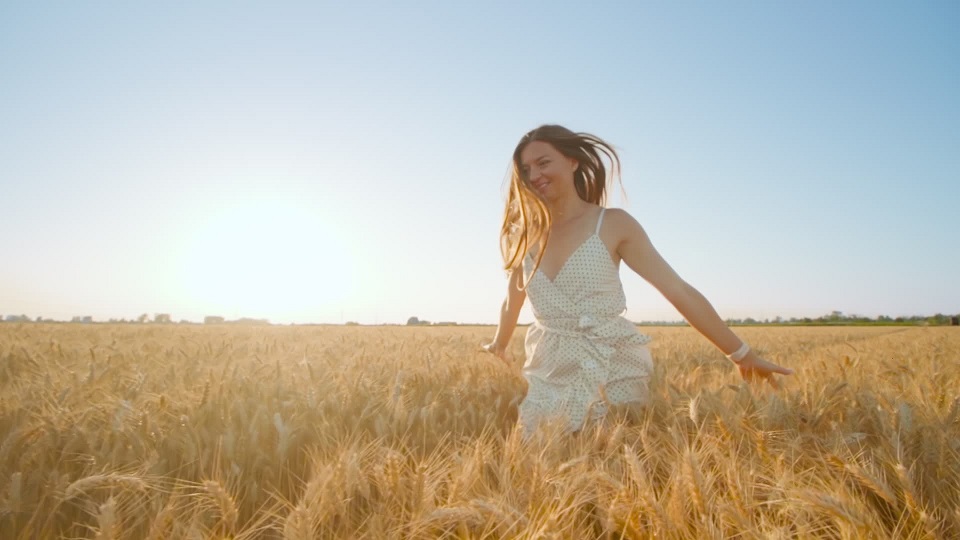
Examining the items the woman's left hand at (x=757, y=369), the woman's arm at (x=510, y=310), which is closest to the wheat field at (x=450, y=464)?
the woman's left hand at (x=757, y=369)

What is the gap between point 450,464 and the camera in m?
1.46

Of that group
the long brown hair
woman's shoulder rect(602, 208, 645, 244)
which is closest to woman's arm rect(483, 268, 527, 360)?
the long brown hair

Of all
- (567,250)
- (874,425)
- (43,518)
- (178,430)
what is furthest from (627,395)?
(43,518)

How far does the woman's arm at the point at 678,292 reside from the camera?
251cm

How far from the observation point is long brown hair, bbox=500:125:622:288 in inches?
109

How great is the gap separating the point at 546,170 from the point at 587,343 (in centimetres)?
88

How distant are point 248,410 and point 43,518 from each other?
0.80 m

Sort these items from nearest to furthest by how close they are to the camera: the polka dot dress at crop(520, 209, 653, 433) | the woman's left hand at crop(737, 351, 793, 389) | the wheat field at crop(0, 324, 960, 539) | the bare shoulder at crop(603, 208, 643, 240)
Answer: the wheat field at crop(0, 324, 960, 539) < the woman's left hand at crop(737, 351, 793, 389) < the polka dot dress at crop(520, 209, 653, 433) < the bare shoulder at crop(603, 208, 643, 240)

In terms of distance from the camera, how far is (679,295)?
2559mm

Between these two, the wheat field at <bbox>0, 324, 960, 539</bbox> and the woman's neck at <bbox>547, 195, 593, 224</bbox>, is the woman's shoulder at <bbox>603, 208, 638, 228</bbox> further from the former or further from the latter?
the wheat field at <bbox>0, 324, 960, 539</bbox>

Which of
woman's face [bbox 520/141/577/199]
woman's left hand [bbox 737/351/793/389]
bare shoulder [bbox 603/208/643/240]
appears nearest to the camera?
woman's left hand [bbox 737/351/793/389]

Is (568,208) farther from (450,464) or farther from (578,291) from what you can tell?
(450,464)

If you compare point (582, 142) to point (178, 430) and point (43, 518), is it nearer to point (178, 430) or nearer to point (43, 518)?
point (178, 430)

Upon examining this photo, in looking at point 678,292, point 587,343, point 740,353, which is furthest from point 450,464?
point 740,353
